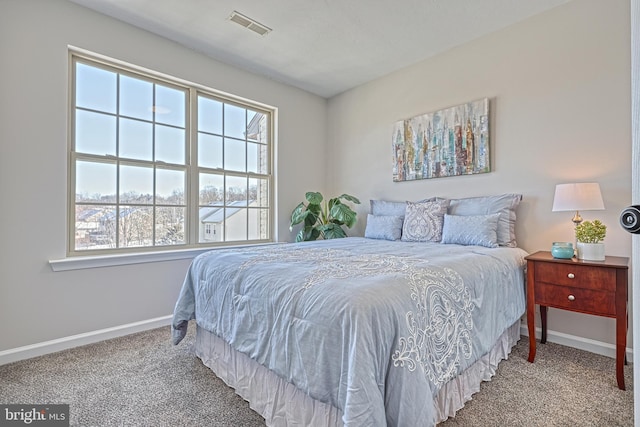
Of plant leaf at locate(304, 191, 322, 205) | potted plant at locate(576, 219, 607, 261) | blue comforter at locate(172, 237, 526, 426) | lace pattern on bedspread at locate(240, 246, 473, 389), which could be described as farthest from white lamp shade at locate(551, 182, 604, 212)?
plant leaf at locate(304, 191, 322, 205)

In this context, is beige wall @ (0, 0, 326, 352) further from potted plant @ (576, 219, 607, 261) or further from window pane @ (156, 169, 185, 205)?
potted plant @ (576, 219, 607, 261)

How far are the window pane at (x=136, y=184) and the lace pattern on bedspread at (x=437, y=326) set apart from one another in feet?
8.56

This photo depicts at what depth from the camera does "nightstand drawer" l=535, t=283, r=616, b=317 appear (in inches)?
72.1

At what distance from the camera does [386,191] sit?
3703 mm

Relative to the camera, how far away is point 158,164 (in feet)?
9.84

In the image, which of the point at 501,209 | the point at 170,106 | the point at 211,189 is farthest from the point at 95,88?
the point at 501,209

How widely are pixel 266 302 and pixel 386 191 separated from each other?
2.57m

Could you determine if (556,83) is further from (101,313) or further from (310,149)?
(101,313)

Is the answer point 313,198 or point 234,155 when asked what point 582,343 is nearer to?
point 313,198

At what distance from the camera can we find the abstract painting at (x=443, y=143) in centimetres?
289

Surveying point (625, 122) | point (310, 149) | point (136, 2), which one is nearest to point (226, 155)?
point (310, 149)

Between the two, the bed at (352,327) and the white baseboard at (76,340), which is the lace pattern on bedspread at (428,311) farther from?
the white baseboard at (76,340)

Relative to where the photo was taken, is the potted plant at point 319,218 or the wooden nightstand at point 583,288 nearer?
the wooden nightstand at point 583,288

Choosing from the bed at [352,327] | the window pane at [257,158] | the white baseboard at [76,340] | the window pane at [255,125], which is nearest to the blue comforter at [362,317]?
the bed at [352,327]
